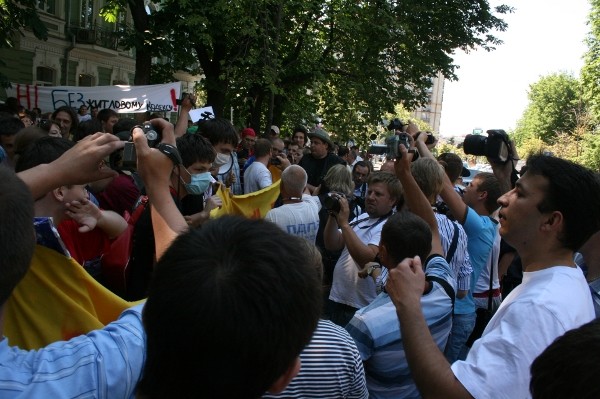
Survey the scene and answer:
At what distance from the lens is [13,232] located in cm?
118

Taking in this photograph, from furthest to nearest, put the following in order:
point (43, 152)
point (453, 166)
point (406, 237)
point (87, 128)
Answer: point (453, 166) < point (87, 128) < point (406, 237) < point (43, 152)

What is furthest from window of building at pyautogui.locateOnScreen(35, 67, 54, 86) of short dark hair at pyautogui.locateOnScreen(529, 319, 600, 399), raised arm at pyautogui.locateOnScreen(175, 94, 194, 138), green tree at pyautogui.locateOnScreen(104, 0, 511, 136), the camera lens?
short dark hair at pyautogui.locateOnScreen(529, 319, 600, 399)

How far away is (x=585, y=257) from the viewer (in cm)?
321

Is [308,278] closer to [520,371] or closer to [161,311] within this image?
[161,311]

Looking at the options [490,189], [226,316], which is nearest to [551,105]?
[490,189]

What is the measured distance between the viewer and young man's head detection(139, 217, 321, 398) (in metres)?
1.07

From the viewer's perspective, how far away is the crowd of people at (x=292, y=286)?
3.60 ft

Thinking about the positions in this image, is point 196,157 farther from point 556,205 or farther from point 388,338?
point 556,205

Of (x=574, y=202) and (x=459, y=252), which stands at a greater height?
(x=574, y=202)

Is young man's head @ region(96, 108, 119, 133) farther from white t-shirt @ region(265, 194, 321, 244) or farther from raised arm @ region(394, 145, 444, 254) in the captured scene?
raised arm @ region(394, 145, 444, 254)

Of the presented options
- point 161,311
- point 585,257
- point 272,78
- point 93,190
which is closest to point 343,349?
point 161,311

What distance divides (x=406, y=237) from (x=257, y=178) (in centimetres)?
405

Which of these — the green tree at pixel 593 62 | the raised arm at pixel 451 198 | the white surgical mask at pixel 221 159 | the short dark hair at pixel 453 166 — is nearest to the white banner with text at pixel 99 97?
the white surgical mask at pixel 221 159

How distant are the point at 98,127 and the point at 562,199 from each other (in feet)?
14.9
